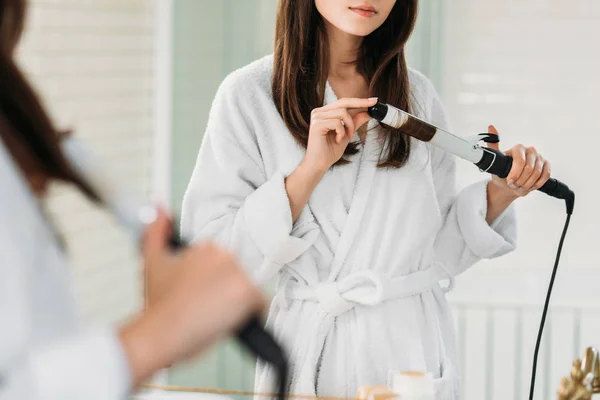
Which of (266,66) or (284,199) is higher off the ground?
(266,66)

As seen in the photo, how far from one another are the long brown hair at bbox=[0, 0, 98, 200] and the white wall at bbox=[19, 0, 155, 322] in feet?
4.39

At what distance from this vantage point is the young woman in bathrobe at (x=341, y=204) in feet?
3.63

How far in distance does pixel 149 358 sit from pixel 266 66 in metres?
0.84

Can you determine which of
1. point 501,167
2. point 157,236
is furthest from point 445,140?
point 157,236

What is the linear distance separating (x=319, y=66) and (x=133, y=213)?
0.82m

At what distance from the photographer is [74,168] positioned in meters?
0.45

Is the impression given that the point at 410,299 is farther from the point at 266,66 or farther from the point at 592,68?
the point at 592,68

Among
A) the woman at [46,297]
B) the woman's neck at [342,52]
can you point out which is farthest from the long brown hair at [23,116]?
the woman's neck at [342,52]

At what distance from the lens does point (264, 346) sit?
41 centimetres

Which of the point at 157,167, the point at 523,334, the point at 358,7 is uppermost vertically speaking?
the point at 358,7

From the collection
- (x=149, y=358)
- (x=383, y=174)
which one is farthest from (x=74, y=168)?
(x=383, y=174)

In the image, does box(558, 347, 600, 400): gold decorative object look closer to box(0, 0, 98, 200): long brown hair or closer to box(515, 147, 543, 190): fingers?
box(515, 147, 543, 190): fingers

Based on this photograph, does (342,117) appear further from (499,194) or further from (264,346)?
(264,346)

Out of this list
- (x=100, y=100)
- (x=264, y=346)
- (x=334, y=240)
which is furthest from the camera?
(x=100, y=100)
